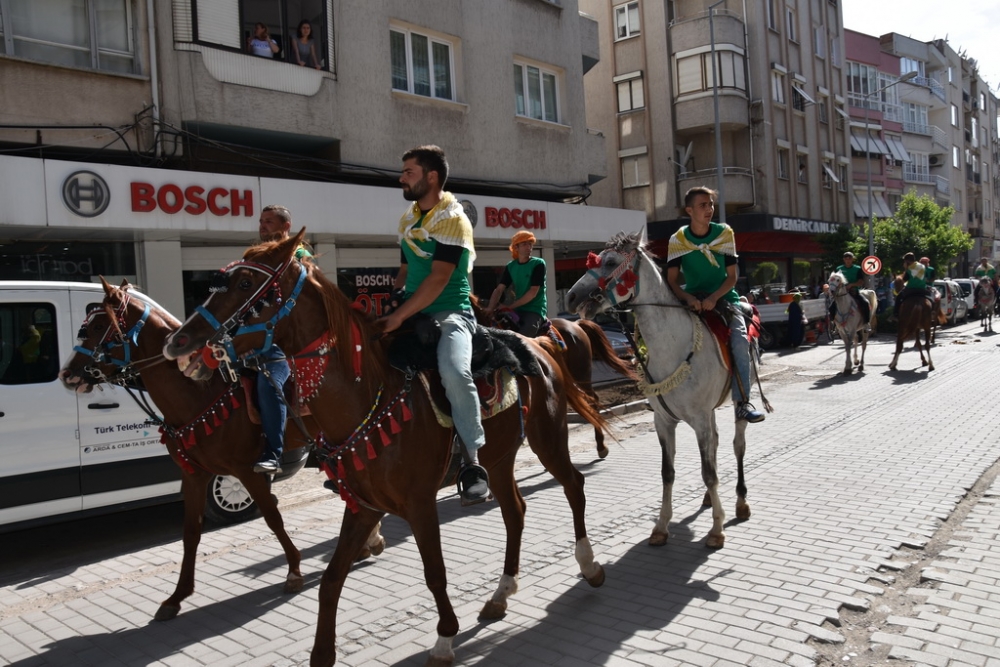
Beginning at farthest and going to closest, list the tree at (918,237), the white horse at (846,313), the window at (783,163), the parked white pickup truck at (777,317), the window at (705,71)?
the window at (783,163) < the tree at (918,237) < the window at (705,71) < the parked white pickup truck at (777,317) < the white horse at (846,313)

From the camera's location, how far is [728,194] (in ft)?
105

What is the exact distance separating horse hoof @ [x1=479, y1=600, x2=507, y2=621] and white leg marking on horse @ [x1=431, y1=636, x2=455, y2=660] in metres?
0.69

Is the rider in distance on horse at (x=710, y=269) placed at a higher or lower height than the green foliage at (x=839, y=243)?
lower

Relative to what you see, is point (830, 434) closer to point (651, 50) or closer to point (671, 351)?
point (671, 351)

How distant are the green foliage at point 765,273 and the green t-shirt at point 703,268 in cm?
2626

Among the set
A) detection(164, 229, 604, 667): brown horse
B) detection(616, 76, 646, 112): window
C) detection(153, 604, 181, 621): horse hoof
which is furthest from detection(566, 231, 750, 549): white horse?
detection(616, 76, 646, 112): window

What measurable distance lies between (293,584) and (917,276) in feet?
53.4

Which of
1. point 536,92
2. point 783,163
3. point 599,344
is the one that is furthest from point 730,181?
point 599,344

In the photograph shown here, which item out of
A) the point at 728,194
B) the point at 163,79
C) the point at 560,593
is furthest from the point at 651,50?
the point at 560,593

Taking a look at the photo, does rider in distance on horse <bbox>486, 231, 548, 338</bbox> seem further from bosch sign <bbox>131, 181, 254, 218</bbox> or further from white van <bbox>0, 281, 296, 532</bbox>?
bosch sign <bbox>131, 181, 254, 218</bbox>

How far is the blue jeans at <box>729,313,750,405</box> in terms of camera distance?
6.57 meters

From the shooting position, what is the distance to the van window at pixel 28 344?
6.12 meters

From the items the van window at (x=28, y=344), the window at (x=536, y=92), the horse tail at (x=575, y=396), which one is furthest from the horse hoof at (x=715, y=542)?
the window at (x=536, y=92)

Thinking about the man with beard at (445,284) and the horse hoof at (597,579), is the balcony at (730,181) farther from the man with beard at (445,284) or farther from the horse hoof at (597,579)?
the man with beard at (445,284)
